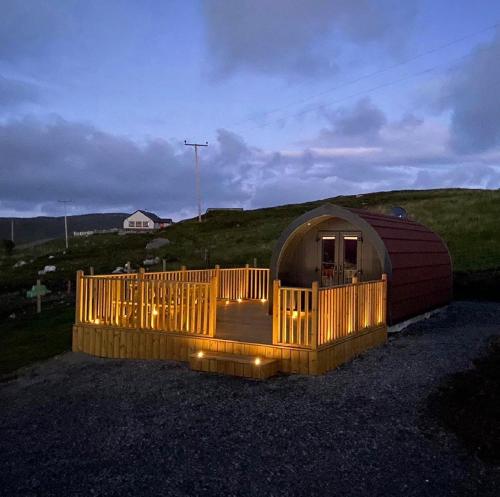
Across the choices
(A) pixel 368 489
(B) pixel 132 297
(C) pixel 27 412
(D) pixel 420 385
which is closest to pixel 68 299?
(B) pixel 132 297

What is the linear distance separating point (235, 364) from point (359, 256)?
5.97m

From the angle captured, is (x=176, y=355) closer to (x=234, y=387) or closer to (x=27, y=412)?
(x=234, y=387)

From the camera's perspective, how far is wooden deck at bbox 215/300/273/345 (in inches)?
415

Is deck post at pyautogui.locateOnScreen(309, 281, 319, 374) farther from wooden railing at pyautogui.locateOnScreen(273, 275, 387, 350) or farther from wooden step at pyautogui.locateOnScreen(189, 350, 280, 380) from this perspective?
wooden step at pyautogui.locateOnScreen(189, 350, 280, 380)

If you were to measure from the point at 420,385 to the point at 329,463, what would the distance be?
3055mm

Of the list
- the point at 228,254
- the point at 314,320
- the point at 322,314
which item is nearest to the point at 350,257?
the point at 322,314

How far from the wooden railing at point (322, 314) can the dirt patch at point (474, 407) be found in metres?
2.23

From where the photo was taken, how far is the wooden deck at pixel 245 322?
34.6ft

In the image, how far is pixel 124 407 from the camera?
820cm

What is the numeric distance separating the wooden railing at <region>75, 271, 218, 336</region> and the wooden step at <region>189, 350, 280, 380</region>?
76 cm

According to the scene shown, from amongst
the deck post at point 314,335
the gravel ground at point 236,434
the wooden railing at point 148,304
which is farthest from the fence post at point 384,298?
Answer: the wooden railing at point 148,304

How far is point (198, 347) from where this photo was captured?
34.4ft

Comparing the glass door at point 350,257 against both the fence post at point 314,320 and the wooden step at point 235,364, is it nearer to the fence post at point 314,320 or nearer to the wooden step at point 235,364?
the fence post at point 314,320

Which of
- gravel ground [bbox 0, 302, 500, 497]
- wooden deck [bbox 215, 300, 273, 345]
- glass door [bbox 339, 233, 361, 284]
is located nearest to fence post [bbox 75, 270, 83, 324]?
gravel ground [bbox 0, 302, 500, 497]
